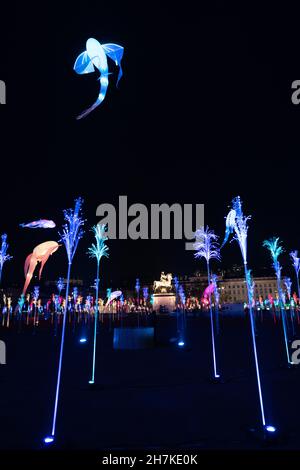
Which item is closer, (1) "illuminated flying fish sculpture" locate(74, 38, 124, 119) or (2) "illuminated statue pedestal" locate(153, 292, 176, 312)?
(1) "illuminated flying fish sculpture" locate(74, 38, 124, 119)

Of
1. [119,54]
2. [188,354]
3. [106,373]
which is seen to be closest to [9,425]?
[106,373]

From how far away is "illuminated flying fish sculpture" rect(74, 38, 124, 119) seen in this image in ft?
39.4

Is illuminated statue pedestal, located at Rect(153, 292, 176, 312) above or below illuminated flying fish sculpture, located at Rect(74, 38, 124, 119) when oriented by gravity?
below

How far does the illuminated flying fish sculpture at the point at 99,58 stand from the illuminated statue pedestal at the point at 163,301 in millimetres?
59523

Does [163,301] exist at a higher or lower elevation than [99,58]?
lower

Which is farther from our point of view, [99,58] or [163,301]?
[163,301]

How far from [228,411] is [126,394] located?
3668 millimetres

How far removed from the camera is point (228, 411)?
9.28m

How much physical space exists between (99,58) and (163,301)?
6087cm

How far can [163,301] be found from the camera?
6906 centimetres

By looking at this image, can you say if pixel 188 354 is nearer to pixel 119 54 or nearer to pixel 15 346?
pixel 15 346

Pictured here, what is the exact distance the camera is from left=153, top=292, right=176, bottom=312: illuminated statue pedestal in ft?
226

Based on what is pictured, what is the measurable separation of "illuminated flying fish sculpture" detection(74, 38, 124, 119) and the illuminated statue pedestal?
2343 inches

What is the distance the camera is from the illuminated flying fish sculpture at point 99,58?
12.0m
